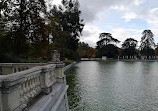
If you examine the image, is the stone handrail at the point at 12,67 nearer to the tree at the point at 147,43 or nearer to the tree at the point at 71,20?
the tree at the point at 71,20

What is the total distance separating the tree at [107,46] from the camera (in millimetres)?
81994

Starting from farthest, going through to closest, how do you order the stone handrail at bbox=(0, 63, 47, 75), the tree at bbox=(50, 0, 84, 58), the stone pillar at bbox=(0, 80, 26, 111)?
the tree at bbox=(50, 0, 84, 58), the stone handrail at bbox=(0, 63, 47, 75), the stone pillar at bbox=(0, 80, 26, 111)

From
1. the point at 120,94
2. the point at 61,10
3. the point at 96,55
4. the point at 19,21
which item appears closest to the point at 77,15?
the point at 61,10

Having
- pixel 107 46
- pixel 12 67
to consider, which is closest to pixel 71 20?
pixel 12 67

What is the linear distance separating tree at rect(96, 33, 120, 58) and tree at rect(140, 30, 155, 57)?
11.5 m

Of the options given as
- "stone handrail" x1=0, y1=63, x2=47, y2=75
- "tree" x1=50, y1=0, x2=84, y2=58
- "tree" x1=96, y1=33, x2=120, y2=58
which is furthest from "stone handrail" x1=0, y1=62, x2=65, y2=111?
"tree" x1=96, y1=33, x2=120, y2=58

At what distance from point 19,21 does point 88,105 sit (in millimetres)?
9589

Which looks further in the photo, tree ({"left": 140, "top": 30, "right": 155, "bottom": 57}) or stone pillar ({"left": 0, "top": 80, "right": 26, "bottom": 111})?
tree ({"left": 140, "top": 30, "right": 155, "bottom": 57})

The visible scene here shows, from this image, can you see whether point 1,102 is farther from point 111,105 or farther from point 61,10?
point 61,10

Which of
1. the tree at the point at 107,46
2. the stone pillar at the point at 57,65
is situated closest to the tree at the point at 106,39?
the tree at the point at 107,46

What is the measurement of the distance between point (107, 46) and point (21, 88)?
8106 cm

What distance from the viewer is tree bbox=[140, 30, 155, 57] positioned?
82.7m

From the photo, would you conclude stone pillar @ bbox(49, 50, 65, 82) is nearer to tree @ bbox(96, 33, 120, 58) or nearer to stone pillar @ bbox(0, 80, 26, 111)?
stone pillar @ bbox(0, 80, 26, 111)

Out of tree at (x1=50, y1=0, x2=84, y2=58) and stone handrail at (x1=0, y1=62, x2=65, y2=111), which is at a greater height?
tree at (x1=50, y1=0, x2=84, y2=58)
